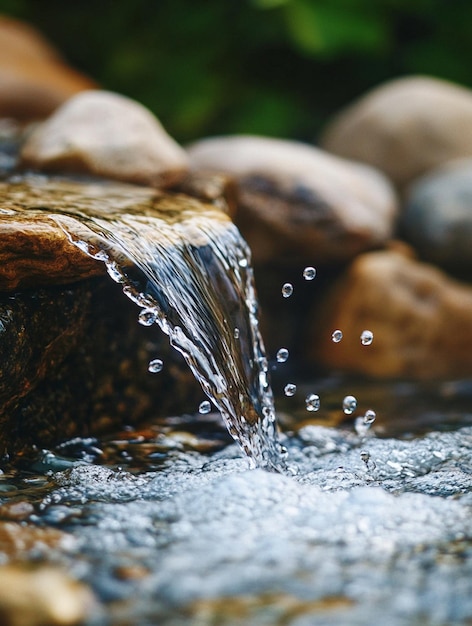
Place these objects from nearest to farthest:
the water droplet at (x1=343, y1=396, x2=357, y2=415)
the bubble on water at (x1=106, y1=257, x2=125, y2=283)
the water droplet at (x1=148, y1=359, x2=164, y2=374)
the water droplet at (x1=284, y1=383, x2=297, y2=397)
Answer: the bubble on water at (x1=106, y1=257, x2=125, y2=283) → the water droplet at (x1=148, y1=359, x2=164, y2=374) → the water droplet at (x1=343, y1=396, x2=357, y2=415) → the water droplet at (x1=284, y1=383, x2=297, y2=397)

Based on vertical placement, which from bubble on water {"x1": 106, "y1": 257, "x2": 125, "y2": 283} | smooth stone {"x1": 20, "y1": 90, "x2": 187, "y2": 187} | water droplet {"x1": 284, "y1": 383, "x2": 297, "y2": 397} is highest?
smooth stone {"x1": 20, "y1": 90, "x2": 187, "y2": 187}

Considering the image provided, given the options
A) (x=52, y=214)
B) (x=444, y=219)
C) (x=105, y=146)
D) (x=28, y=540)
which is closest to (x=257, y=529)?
(x=28, y=540)

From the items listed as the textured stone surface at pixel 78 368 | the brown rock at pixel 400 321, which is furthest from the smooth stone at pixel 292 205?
the textured stone surface at pixel 78 368

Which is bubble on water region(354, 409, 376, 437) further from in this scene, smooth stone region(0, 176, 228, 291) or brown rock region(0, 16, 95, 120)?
brown rock region(0, 16, 95, 120)

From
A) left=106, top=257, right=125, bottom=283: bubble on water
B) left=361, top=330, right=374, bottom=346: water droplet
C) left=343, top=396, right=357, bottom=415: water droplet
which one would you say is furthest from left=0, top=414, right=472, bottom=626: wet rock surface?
left=361, top=330, right=374, bottom=346: water droplet

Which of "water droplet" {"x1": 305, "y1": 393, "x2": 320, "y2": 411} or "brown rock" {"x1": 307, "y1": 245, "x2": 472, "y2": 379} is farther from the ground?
"brown rock" {"x1": 307, "y1": 245, "x2": 472, "y2": 379}

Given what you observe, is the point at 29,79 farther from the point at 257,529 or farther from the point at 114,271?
the point at 257,529

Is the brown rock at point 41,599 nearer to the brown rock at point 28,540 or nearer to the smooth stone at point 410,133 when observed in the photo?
the brown rock at point 28,540

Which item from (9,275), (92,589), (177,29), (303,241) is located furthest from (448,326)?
(177,29)
